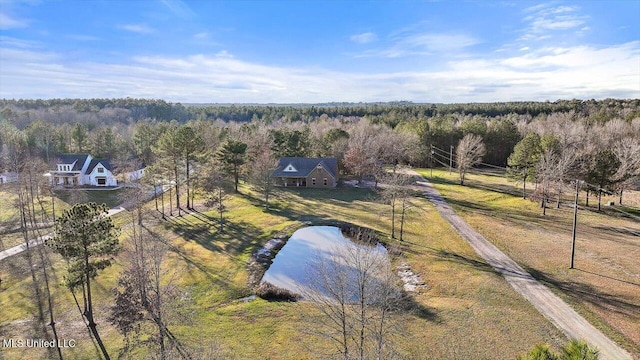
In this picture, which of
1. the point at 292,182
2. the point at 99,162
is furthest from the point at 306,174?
the point at 99,162

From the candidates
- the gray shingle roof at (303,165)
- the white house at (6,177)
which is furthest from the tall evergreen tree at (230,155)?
the white house at (6,177)

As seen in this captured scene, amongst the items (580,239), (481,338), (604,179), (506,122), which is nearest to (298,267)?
(481,338)

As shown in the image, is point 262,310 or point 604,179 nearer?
point 262,310

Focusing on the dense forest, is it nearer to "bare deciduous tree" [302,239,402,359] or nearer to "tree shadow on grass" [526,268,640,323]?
"tree shadow on grass" [526,268,640,323]

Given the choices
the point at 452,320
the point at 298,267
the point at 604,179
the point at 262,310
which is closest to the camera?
the point at 452,320

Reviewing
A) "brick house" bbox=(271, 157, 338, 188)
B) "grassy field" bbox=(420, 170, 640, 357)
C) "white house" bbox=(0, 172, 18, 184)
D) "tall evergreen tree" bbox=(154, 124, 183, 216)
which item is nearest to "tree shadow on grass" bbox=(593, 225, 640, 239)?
"grassy field" bbox=(420, 170, 640, 357)

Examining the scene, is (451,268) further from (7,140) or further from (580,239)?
(7,140)
